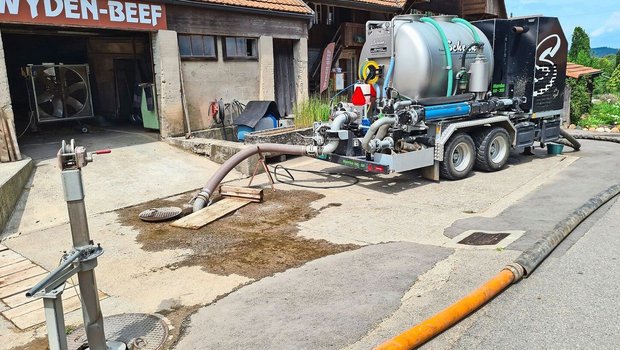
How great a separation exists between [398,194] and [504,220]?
6.84 ft

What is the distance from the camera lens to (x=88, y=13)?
9.94 metres

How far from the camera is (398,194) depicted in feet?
27.9

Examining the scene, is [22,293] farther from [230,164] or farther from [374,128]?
[374,128]

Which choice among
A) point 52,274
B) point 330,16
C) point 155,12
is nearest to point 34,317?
point 52,274

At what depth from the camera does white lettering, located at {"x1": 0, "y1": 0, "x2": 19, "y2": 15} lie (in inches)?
348

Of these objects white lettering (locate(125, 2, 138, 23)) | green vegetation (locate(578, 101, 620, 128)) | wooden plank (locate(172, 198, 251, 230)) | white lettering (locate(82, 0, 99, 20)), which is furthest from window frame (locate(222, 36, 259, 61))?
green vegetation (locate(578, 101, 620, 128))

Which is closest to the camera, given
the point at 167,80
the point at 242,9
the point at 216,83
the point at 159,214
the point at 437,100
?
the point at 159,214

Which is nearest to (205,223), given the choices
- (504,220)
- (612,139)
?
Result: (504,220)

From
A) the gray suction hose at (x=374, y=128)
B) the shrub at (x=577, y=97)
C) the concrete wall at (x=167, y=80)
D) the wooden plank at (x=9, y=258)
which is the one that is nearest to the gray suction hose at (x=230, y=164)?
the gray suction hose at (x=374, y=128)

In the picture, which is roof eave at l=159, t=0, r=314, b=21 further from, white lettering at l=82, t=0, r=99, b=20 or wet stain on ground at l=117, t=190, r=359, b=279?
wet stain on ground at l=117, t=190, r=359, b=279

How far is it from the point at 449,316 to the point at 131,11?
9569 mm

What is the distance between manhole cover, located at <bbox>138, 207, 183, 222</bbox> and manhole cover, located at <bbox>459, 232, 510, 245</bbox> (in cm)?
408

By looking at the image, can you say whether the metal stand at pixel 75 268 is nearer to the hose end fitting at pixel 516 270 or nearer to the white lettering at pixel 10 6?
the hose end fitting at pixel 516 270

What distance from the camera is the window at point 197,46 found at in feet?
39.7
